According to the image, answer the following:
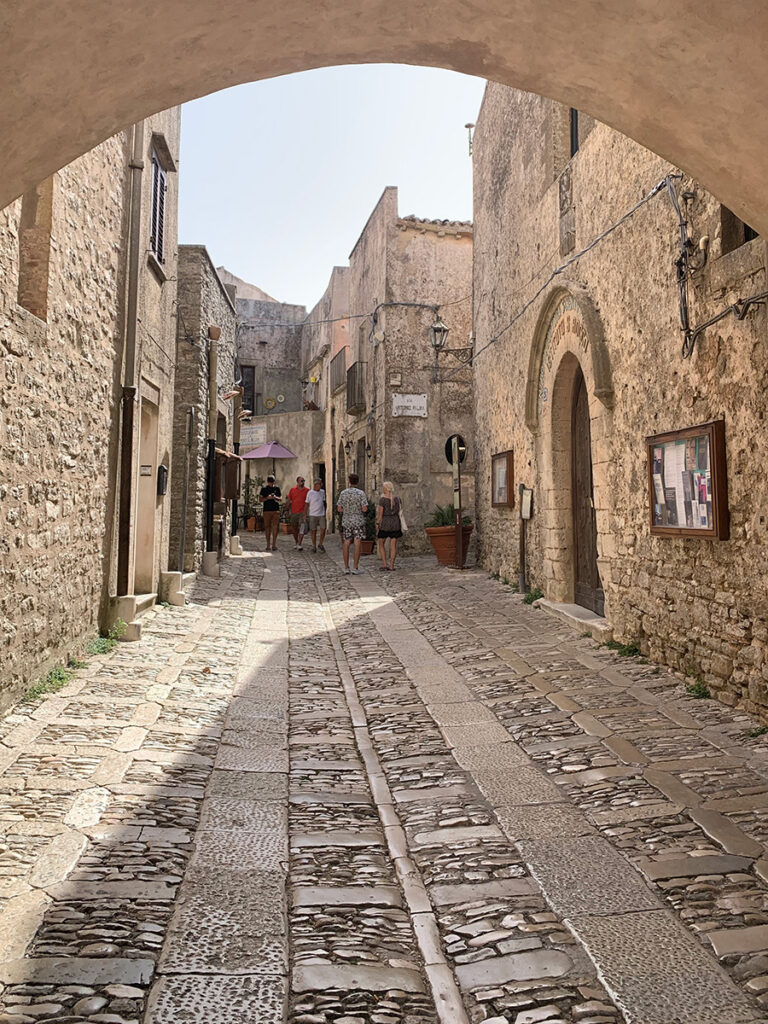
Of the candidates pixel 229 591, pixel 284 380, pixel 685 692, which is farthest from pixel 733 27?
pixel 284 380

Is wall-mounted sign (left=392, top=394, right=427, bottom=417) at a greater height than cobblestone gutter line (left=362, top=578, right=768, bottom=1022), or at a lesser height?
greater

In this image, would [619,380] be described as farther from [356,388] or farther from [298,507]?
[356,388]

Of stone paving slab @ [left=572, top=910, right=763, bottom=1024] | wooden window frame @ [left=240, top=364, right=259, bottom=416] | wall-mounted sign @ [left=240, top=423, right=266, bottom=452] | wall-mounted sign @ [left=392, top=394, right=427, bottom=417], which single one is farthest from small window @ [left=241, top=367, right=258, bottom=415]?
stone paving slab @ [left=572, top=910, right=763, bottom=1024]

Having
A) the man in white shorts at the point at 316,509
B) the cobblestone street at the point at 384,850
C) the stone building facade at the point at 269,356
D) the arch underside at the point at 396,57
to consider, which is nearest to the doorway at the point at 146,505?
the cobblestone street at the point at 384,850

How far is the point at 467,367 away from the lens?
1670 cm

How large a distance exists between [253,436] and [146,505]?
19.2m

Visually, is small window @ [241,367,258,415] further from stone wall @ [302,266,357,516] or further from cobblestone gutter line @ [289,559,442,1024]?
cobblestone gutter line @ [289,559,442,1024]

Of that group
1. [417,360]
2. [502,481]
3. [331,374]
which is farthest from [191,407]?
[331,374]

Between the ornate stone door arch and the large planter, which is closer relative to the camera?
the ornate stone door arch

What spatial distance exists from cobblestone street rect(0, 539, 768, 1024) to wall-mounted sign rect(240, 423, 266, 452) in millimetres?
21941

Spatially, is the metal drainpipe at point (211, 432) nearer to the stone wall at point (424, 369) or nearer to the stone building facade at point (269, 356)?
the stone wall at point (424, 369)

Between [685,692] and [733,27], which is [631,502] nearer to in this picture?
[685,692]

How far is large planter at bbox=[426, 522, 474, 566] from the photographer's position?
12.7 metres

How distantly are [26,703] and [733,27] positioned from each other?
4.57 metres
